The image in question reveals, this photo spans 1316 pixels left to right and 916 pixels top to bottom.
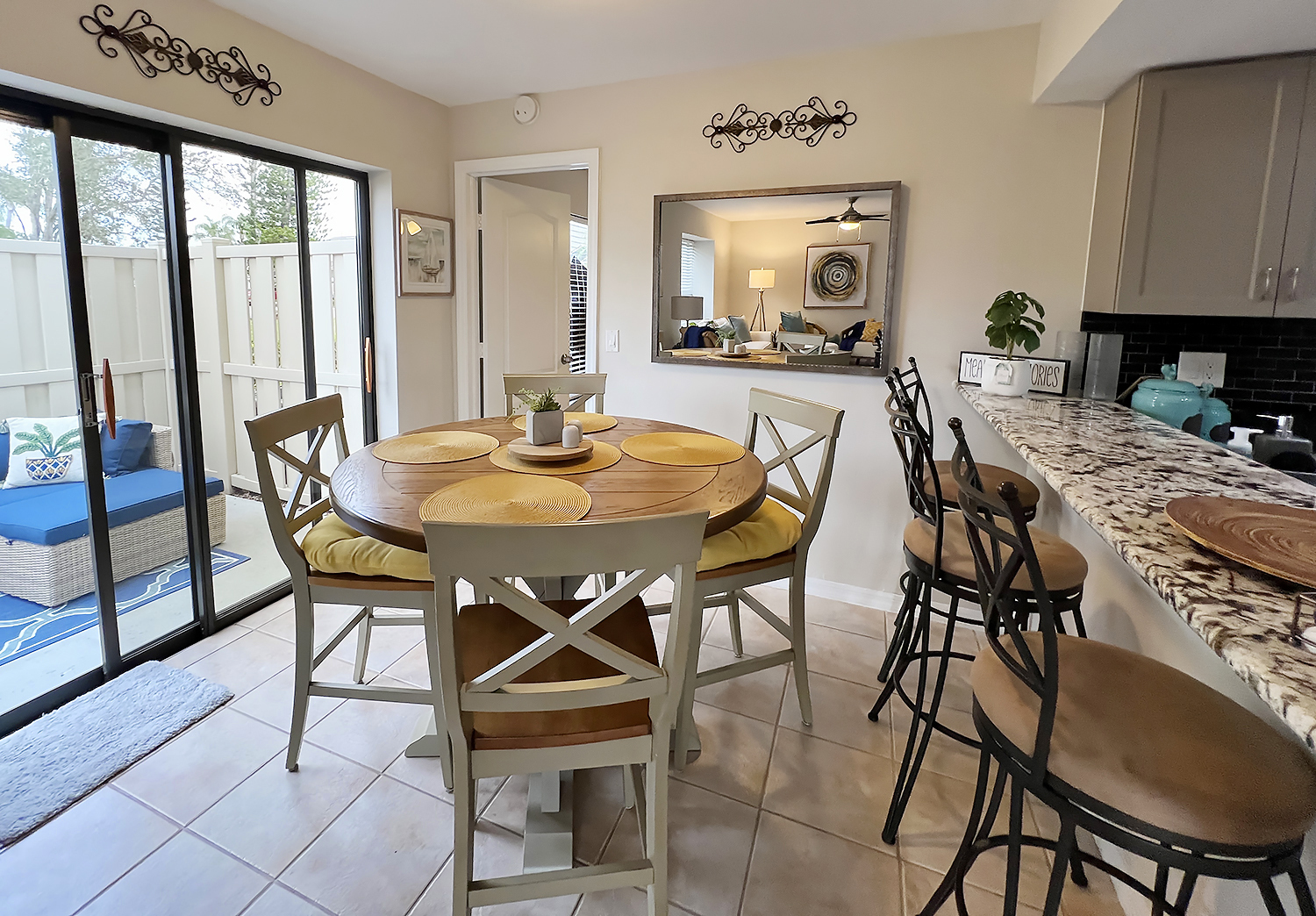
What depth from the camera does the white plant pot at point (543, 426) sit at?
2033 mm

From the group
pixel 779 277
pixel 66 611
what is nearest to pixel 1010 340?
pixel 779 277

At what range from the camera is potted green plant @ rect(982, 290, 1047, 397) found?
2.45 m

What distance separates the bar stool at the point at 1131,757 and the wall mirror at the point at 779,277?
1.84m

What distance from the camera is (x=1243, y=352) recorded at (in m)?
2.54

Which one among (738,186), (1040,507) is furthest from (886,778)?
(738,186)

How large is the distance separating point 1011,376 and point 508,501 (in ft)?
6.38

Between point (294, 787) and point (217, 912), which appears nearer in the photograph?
point (217, 912)

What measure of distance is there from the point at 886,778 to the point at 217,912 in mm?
1719

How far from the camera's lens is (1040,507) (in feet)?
8.78

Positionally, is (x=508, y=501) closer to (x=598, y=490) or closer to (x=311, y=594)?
(x=598, y=490)

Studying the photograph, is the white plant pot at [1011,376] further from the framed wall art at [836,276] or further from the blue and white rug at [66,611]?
the blue and white rug at [66,611]

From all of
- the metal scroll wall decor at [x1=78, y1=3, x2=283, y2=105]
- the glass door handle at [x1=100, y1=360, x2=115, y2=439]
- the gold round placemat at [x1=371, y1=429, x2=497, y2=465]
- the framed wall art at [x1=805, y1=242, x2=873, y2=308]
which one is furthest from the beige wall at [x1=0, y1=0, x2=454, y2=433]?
the framed wall art at [x1=805, y1=242, x2=873, y2=308]

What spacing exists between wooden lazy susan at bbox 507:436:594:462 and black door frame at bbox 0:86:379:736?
1455 millimetres

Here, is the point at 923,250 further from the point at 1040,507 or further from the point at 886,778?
the point at 886,778
